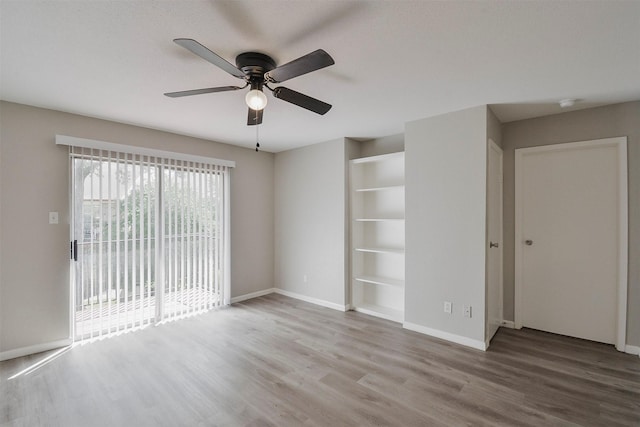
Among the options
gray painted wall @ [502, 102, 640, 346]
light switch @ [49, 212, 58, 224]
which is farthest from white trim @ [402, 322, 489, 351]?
light switch @ [49, 212, 58, 224]

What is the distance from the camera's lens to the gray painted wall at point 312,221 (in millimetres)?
4125

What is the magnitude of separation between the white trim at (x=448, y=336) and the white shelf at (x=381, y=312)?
8.8 inches

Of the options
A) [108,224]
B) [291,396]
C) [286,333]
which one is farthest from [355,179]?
[108,224]

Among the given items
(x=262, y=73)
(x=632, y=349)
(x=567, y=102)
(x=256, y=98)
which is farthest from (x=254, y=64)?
(x=632, y=349)

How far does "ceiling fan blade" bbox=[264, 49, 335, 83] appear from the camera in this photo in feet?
4.92

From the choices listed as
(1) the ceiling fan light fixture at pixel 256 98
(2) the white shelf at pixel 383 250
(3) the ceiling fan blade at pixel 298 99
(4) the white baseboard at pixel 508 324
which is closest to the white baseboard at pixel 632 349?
(4) the white baseboard at pixel 508 324

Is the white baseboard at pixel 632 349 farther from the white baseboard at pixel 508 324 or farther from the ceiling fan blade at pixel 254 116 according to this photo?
the ceiling fan blade at pixel 254 116

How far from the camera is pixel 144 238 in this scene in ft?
11.5

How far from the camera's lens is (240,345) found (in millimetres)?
3000

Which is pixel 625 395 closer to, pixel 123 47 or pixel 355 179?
pixel 355 179

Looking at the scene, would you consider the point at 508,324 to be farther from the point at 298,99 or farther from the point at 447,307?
the point at 298,99

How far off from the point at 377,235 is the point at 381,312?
109cm

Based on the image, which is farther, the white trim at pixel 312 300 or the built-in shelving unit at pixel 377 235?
the white trim at pixel 312 300

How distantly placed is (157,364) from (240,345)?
769 mm
